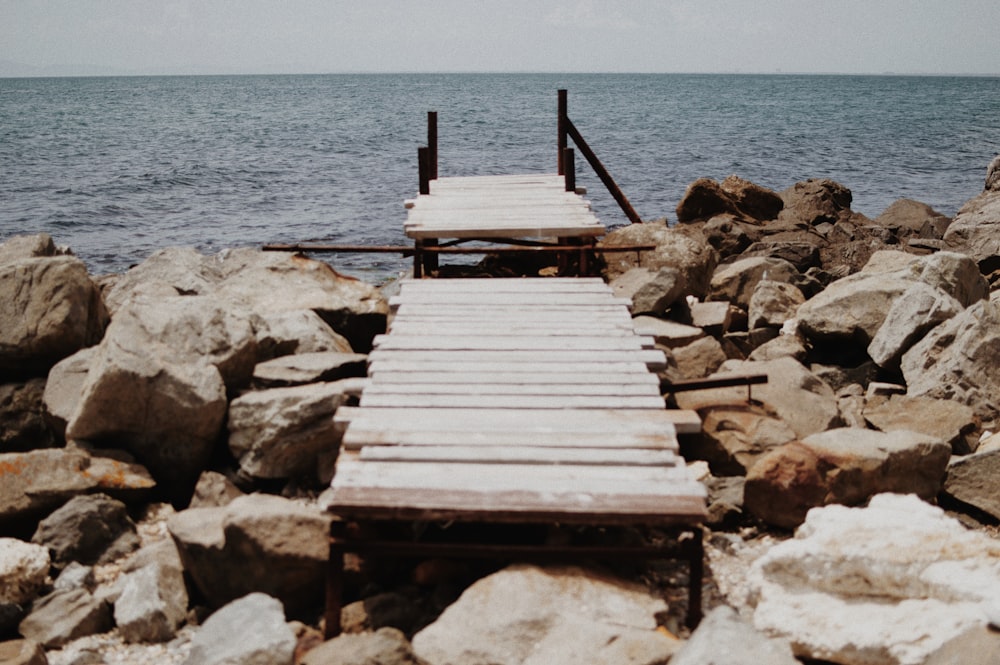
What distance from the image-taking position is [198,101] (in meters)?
99.0

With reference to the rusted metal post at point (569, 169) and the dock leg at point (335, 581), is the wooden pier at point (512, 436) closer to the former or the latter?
the dock leg at point (335, 581)

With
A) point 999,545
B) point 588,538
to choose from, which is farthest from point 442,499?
point 999,545

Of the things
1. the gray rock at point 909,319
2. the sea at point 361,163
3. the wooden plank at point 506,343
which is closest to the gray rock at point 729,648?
the wooden plank at point 506,343

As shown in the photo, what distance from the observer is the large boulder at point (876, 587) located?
176 inches

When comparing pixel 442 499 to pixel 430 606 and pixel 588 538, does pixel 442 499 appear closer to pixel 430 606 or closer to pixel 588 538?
pixel 430 606

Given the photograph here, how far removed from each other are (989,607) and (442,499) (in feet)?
8.80

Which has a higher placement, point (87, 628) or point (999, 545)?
point (999, 545)

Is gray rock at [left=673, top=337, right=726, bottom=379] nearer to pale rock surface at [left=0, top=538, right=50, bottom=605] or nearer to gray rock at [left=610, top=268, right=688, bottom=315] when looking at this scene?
gray rock at [left=610, top=268, right=688, bottom=315]

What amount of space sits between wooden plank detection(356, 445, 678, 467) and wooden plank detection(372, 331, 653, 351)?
1860 millimetres

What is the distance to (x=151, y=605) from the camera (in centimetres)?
549

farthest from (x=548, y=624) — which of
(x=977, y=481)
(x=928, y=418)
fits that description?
(x=928, y=418)

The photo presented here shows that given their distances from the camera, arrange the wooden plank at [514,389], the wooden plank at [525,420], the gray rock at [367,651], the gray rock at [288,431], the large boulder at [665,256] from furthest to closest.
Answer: the large boulder at [665,256] → the gray rock at [288,431] → the wooden plank at [514,389] → the wooden plank at [525,420] → the gray rock at [367,651]

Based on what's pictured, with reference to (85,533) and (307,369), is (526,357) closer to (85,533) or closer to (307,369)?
(307,369)

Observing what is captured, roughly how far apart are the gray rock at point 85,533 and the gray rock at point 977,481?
587 centimetres
